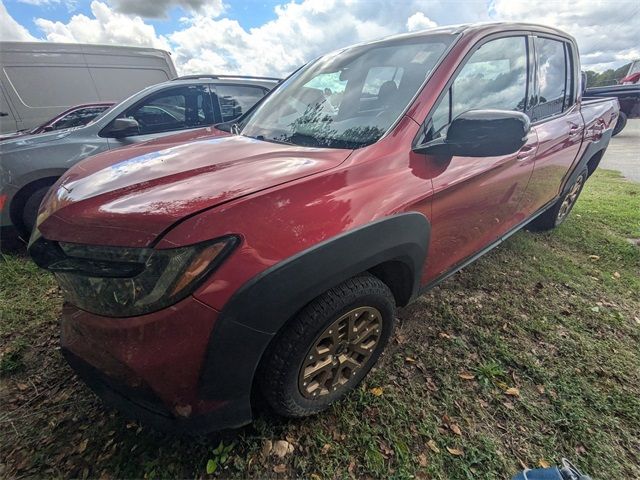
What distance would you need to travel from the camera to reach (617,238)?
12.0ft

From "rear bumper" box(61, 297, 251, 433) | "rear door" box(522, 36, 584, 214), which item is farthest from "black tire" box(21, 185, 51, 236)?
"rear door" box(522, 36, 584, 214)

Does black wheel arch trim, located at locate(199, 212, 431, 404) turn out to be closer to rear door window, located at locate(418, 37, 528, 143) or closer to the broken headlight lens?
the broken headlight lens

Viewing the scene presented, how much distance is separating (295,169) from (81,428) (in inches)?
63.5

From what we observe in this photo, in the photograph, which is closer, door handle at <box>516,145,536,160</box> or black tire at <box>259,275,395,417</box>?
black tire at <box>259,275,395,417</box>

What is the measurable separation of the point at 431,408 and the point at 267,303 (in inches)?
45.7

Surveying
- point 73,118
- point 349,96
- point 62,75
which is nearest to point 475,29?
point 349,96

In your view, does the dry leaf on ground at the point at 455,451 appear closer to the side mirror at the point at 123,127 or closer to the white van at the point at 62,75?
the side mirror at the point at 123,127

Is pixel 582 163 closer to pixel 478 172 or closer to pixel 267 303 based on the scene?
pixel 478 172

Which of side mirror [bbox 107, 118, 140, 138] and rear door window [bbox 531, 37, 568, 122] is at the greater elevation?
rear door window [bbox 531, 37, 568, 122]

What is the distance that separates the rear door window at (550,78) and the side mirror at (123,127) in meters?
3.61

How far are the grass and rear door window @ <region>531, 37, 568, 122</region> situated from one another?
1434 millimetres

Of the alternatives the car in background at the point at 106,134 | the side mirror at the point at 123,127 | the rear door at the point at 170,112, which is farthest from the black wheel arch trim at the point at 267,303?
the rear door at the point at 170,112

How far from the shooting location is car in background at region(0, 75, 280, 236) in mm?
3207

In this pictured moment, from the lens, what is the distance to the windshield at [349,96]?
170cm
